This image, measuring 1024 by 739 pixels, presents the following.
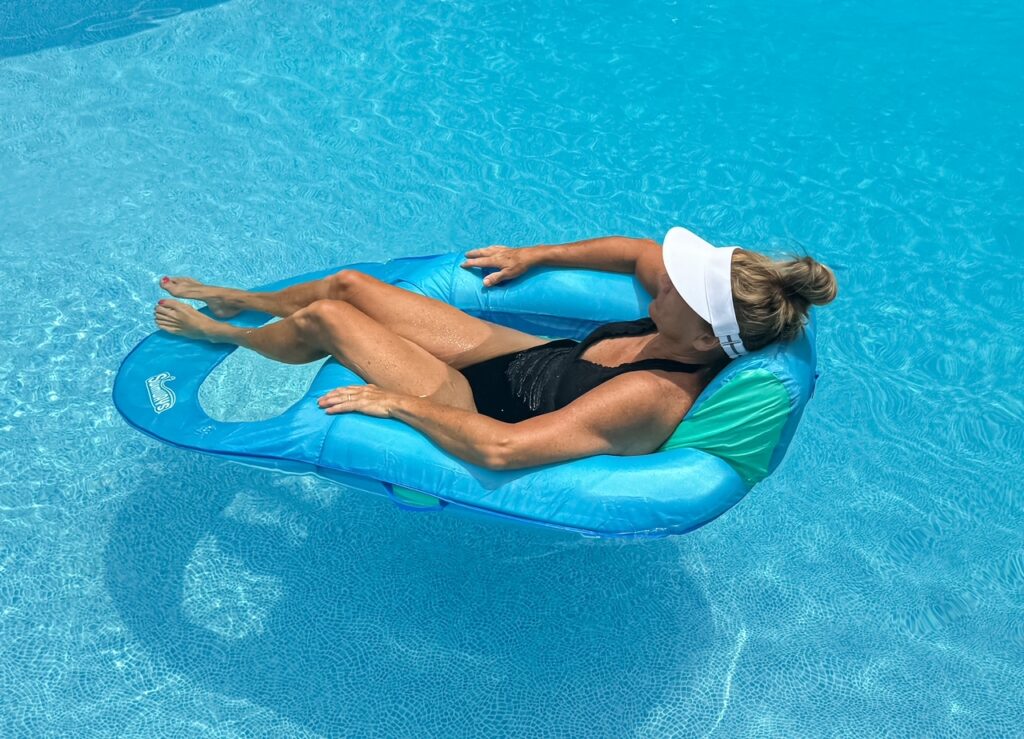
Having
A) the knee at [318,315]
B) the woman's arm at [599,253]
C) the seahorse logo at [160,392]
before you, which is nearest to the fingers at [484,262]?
the woman's arm at [599,253]

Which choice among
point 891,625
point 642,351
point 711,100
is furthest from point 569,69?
point 891,625

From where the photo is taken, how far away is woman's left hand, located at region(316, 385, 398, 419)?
2.85 meters

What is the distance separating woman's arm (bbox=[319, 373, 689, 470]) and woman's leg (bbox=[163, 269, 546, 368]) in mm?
402

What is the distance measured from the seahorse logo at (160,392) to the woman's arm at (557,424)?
577 mm

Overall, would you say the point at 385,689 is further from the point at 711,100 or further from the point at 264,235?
the point at 711,100

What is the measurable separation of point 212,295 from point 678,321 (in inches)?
66.5

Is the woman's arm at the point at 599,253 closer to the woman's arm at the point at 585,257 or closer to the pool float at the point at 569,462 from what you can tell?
the woman's arm at the point at 585,257

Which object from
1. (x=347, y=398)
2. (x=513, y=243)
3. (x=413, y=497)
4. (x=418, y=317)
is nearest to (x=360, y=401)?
(x=347, y=398)

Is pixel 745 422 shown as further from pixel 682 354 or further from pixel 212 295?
pixel 212 295

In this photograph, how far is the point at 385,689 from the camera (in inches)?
123

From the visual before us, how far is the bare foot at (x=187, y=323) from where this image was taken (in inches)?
130

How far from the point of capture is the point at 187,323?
10.9 feet

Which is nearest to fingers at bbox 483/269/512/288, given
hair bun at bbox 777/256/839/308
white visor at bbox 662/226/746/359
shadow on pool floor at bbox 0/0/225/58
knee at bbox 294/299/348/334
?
knee at bbox 294/299/348/334

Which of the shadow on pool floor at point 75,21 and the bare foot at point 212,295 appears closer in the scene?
the bare foot at point 212,295
